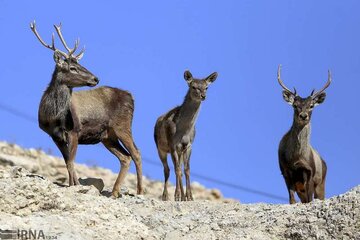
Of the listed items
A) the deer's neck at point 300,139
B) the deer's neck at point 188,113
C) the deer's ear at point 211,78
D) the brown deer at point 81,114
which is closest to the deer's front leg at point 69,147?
the brown deer at point 81,114

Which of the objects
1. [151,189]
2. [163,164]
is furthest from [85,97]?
[151,189]

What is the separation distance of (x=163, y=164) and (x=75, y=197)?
7.61 m

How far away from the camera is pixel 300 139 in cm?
1867

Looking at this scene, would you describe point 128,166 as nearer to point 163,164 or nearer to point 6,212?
point 163,164

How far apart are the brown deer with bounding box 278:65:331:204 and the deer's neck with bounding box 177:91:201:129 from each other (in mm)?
1924

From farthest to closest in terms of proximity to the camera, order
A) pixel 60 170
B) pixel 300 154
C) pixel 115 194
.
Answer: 1. pixel 60 170
2. pixel 300 154
3. pixel 115 194

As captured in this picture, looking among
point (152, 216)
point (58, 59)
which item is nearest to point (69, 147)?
point (58, 59)

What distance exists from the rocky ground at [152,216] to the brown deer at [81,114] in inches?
90.3

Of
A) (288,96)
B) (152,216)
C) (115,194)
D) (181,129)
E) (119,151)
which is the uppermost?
(288,96)

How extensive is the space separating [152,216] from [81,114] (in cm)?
432

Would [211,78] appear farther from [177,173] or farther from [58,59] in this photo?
[58,59]

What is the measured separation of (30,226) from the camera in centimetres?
1193

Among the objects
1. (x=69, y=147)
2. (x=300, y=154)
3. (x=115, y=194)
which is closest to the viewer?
(x=69, y=147)

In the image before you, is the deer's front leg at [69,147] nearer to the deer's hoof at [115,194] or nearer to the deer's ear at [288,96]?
the deer's hoof at [115,194]
